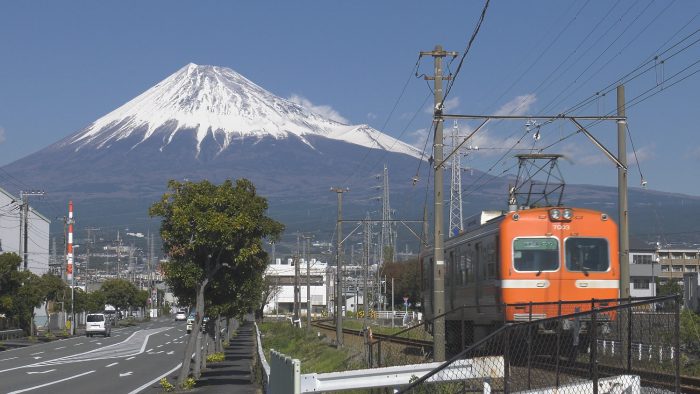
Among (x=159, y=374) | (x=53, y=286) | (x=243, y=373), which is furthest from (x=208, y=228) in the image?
(x=53, y=286)

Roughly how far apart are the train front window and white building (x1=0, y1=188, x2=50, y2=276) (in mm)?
80040

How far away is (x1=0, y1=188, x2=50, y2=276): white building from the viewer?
10019 centimetres

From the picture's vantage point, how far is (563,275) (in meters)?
22.1

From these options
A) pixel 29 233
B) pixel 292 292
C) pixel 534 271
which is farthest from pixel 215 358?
pixel 292 292

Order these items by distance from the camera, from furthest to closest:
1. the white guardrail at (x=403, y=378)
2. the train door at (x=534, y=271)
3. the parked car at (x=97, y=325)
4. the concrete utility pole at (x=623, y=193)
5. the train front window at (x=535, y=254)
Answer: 1. the parked car at (x=97, y=325)
2. the concrete utility pole at (x=623, y=193)
3. the train front window at (x=535, y=254)
4. the train door at (x=534, y=271)
5. the white guardrail at (x=403, y=378)

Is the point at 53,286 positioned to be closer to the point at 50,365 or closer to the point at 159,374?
the point at 50,365

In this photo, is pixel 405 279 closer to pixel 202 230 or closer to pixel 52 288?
pixel 52 288

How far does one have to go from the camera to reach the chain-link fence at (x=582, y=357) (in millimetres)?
9586

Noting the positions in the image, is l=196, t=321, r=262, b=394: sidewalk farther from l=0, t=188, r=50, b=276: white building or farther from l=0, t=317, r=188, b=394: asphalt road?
l=0, t=188, r=50, b=276: white building

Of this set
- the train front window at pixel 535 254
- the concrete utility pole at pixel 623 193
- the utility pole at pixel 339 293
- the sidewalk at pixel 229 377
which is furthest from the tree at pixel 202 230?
the utility pole at pixel 339 293

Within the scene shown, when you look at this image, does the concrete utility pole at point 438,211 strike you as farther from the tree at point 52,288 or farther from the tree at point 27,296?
the tree at point 52,288

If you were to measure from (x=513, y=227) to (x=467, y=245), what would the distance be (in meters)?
3.68

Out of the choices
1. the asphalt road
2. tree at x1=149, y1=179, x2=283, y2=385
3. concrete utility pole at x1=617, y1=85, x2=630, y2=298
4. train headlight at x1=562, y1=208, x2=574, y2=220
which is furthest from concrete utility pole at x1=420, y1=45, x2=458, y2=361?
the asphalt road

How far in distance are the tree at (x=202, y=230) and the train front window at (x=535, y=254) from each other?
8054 mm
